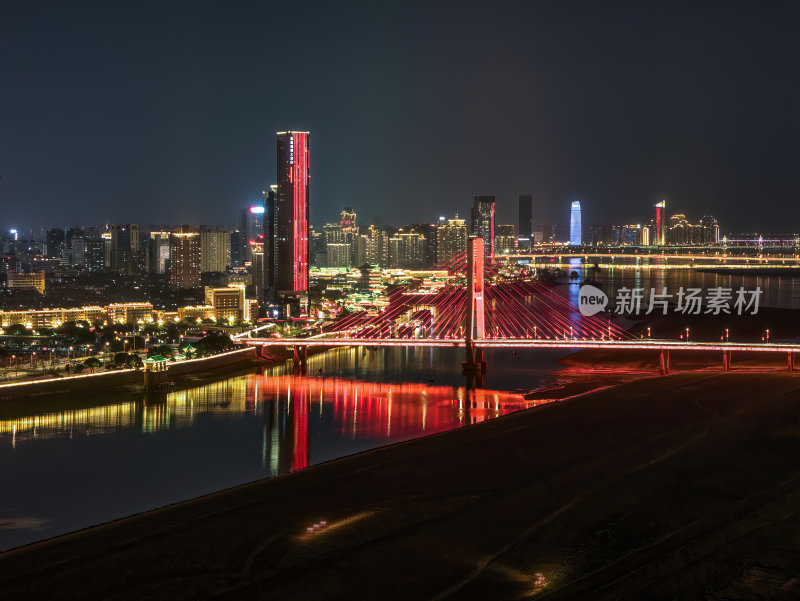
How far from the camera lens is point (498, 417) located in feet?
32.3

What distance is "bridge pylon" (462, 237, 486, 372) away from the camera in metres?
13.6

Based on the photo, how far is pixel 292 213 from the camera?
3300 centimetres

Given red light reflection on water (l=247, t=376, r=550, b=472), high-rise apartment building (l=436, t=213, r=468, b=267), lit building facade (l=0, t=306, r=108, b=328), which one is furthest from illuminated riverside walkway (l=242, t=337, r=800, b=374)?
high-rise apartment building (l=436, t=213, r=468, b=267)

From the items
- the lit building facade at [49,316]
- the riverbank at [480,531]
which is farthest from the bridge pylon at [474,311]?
the lit building facade at [49,316]

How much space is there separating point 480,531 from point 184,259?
3838cm

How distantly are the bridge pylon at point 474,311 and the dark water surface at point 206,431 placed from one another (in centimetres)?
35

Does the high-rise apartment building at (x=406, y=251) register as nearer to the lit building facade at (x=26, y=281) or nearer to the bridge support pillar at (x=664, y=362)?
the lit building facade at (x=26, y=281)

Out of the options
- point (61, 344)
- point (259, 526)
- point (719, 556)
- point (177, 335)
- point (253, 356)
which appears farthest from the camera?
point (177, 335)

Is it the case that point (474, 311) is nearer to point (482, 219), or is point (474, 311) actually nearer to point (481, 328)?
point (481, 328)

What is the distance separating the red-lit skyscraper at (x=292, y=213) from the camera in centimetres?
3250

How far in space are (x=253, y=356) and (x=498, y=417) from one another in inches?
286

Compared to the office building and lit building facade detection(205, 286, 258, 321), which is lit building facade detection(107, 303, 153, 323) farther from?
the office building

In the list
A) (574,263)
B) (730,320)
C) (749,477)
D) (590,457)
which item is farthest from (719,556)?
(574,263)

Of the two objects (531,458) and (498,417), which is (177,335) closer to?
(498,417)
